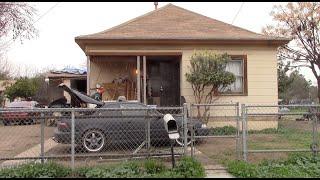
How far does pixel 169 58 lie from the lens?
58.5ft

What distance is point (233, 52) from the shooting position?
1684cm

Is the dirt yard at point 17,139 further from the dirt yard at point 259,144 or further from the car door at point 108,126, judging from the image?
the dirt yard at point 259,144

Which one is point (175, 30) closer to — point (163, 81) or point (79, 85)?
point (163, 81)

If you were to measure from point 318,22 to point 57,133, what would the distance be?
2159cm

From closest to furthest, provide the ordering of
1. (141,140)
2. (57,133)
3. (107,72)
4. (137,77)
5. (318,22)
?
(141,140) < (57,133) < (137,77) < (107,72) < (318,22)

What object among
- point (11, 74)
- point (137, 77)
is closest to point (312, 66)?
point (137, 77)

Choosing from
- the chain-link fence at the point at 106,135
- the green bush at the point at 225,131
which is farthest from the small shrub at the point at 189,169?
the green bush at the point at 225,131

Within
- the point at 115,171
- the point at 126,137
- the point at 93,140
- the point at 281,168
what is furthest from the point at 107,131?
the point at 281,168

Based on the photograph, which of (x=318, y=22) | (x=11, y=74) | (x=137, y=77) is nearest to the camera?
(x=137, y=77)

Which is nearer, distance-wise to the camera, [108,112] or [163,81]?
[108,112]

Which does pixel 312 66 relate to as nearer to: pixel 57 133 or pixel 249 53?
pixel 249 53

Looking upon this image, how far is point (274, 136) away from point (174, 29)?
6165 millimetres

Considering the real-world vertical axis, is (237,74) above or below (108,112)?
above

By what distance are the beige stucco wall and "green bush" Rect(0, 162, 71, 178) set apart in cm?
917
